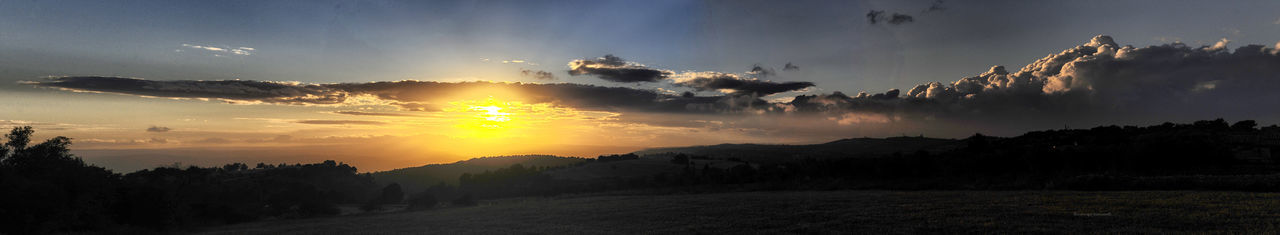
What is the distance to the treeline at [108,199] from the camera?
1945 inches

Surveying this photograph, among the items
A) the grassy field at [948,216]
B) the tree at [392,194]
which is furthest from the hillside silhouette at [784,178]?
the grassy field at [948,216]

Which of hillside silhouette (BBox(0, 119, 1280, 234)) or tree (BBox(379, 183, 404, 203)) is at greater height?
hillside silhouette (BBox(0, 119, 1280, 234))

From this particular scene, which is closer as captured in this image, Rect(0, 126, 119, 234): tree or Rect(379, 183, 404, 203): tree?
Rect(0, 126, 119, 234): tree

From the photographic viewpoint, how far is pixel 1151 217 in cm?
2448

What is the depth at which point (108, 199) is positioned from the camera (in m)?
59.5

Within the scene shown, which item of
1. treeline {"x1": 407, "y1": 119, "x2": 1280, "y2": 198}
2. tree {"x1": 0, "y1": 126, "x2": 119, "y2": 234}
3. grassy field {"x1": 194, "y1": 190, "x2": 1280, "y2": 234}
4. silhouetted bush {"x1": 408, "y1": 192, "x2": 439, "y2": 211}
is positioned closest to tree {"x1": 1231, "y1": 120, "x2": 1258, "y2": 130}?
treeline {"x1": 407, "y1": 119, "x2": 1280, "y2": 198}

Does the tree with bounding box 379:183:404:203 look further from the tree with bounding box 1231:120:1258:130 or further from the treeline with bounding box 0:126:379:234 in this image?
the tree with bounding box 1231:120:1258:130

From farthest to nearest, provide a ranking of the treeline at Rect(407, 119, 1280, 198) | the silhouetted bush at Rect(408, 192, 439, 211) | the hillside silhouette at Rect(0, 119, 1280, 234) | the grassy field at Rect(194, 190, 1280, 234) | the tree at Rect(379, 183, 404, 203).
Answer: the tree at Rect(379, 183, 404, 203)
the silhouetted bush at Rect(408, 192, 439, 211)
the hillside silhouette at Rect(0, 119, 1280, 234)
the treeline at Rect(407, 119, 1280, 198)
the grassy field at Rect(194, 190, 1280, 234)

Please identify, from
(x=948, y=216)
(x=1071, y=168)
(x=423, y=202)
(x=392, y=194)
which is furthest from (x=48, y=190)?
(x=1071, y=168)

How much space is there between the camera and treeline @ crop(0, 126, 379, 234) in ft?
162

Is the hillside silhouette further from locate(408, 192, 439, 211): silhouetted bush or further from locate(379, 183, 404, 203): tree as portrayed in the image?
locate(379, 183, 404, 203): tree

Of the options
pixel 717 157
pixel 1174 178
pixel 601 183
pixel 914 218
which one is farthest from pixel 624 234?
pixel 717 157

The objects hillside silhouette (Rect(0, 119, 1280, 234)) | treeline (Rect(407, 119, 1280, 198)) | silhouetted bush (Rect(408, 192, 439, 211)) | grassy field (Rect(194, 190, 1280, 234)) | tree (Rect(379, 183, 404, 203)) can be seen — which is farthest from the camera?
tree (Rect(379, 183, 404, 203))

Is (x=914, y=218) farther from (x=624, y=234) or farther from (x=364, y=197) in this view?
(x=364, y=197)
